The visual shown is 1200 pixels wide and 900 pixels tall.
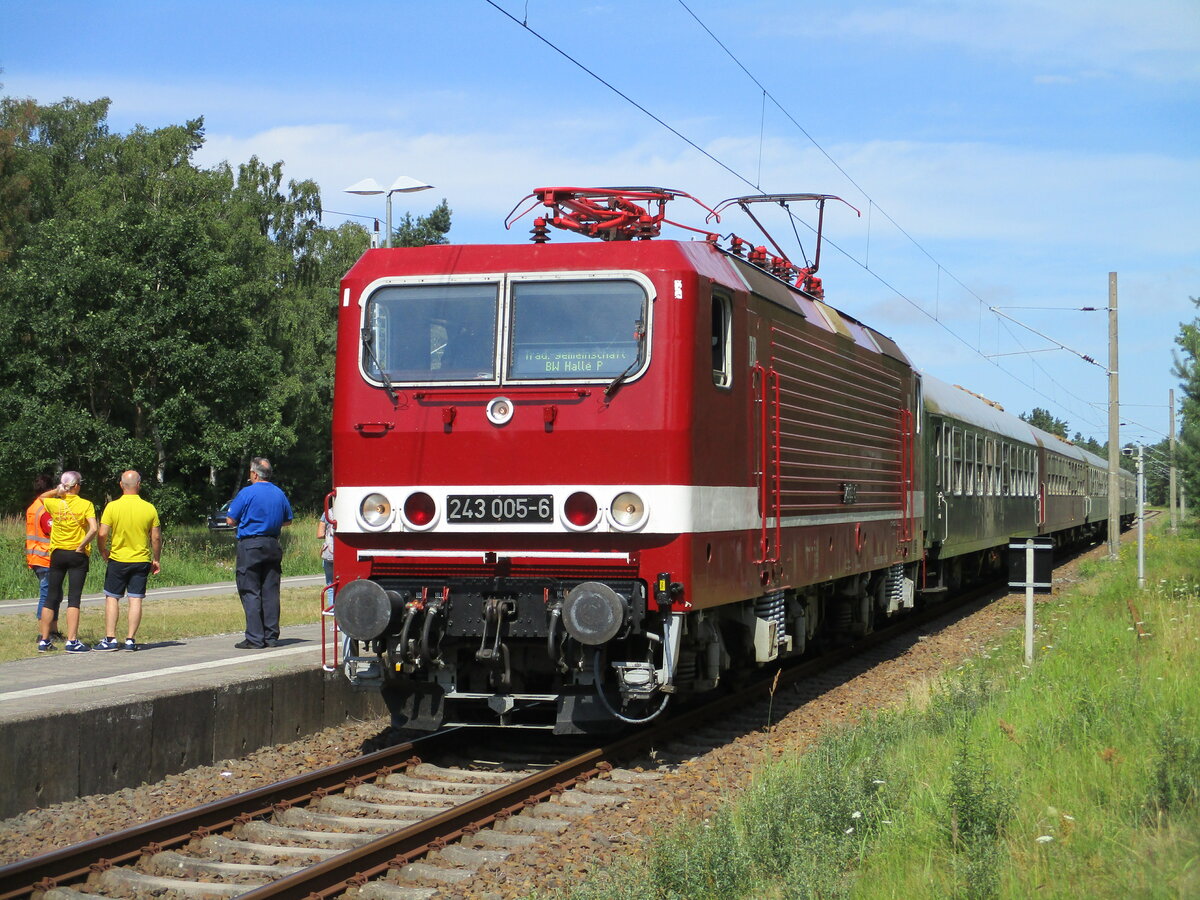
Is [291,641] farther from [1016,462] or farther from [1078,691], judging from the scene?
[1016,462]

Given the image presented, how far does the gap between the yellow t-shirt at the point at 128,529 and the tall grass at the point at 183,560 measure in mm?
9078

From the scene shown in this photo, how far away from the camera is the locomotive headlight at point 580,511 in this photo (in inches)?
331

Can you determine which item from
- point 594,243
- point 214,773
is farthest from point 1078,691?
point 214,773

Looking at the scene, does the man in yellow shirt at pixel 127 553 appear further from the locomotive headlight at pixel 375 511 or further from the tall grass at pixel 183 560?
the tall grass at pixel 183 560

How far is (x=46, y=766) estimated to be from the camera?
7.68m

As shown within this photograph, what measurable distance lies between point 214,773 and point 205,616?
7571mm

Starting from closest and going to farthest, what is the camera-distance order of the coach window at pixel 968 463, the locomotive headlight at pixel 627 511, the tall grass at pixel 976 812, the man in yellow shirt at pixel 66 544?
the tall grass at pixel 976 812
the locomotive headlight at pixel 627 511
the man in yellow shirt at pixel 66 544
the coach window at pixel 968 463

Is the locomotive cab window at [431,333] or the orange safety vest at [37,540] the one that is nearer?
the locomotive cab window at [431,333]

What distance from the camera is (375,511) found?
8.82m

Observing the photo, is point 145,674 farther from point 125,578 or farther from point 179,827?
point 179,827

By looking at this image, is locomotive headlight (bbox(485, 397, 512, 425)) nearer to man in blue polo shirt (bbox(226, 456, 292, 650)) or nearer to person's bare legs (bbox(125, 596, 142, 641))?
man in blue polo shirt (bbox(226, 456, 292, 650))

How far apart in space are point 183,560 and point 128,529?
13.6 meters

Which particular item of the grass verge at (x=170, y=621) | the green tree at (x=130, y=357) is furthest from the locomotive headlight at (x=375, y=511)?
the green tree at (x=130, y=357)

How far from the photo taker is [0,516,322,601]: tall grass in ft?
68.3
